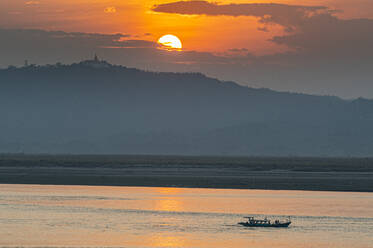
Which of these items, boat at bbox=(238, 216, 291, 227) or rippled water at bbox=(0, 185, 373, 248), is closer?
rippled water at bbox=(0, 185, 373, 248)

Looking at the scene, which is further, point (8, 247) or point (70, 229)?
point (70, 229)

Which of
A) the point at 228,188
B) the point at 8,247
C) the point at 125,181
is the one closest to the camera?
the point at 8,247

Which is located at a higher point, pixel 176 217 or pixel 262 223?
pixel 176 217

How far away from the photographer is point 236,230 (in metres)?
60.0

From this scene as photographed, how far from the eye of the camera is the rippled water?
54781mm

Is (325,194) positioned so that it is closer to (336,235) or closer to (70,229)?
(336,235)

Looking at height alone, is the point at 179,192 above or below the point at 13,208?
above

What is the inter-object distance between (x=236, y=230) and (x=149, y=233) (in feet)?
21.7

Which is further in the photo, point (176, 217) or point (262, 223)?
point (176, 217)

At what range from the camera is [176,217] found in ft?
223

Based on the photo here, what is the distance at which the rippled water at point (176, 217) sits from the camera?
180 feet

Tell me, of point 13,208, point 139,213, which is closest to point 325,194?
point 139,213

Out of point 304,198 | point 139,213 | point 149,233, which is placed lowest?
point 149,233

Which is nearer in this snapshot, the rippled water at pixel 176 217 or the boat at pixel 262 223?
the rippled water at pixel 176 217
